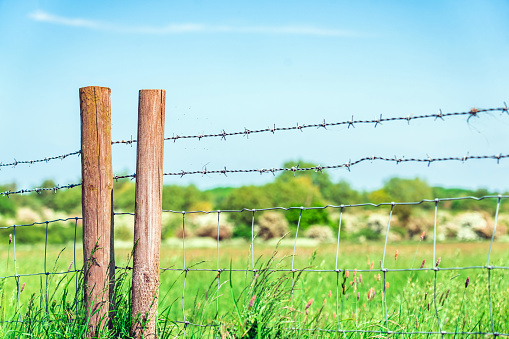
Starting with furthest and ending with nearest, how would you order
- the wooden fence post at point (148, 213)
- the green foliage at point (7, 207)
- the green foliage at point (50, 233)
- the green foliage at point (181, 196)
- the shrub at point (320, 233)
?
the green foliage at point (181, 196)
the green foliage at point (7, 207)
the shrub at point (320, 233)
the green foliage at point (50, 233)
the wooden fence post at point (148, 213)

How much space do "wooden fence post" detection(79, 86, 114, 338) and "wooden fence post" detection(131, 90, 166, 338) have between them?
0.78ft

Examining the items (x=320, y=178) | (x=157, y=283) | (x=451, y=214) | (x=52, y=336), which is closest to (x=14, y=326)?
(x=52, y=336)

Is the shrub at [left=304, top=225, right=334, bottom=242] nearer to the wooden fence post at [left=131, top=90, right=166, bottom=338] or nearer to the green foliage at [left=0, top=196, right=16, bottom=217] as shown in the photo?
the green foliage at [left=0, top=196, right=16, bottom=217]

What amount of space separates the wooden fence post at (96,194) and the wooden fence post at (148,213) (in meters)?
0.24

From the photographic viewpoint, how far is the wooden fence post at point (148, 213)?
10.0 ft

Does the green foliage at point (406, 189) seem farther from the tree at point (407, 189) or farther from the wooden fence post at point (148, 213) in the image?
the wooden fence post at point (148, 213)

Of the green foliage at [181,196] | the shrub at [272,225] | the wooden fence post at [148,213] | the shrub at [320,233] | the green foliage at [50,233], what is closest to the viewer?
the wooden fence post at [148,213]

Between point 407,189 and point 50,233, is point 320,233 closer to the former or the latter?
point 407,189

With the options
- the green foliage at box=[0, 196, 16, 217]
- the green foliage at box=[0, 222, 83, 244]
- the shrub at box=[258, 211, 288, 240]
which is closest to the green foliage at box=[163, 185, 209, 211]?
the green foliage at box=[0, 222, 83, 244]

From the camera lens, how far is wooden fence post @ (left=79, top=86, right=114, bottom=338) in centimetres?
318

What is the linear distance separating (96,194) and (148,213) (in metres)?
0.39

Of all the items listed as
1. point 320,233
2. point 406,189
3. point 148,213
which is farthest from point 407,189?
point 148,213

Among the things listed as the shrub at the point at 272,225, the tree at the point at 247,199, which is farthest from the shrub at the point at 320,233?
the tree at the point at 247,199

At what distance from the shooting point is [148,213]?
3127 mm
